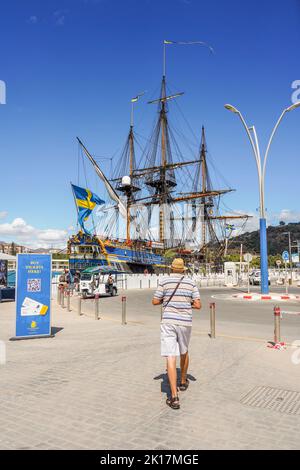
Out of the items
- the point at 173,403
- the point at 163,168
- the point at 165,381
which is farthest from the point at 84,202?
the point at 173,403

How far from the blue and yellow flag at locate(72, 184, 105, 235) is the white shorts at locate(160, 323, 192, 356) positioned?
3645cm

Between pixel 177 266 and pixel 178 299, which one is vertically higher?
pixel 177 266

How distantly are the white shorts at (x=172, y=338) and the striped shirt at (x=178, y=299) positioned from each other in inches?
2.5

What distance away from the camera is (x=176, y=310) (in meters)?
5.01

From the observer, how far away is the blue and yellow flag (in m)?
40.7

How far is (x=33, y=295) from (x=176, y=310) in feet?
18.5

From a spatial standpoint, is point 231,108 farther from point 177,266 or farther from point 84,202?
point 84,202

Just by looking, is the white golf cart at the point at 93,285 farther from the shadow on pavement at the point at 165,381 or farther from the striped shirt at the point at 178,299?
the striped shirt at the point at 178,299

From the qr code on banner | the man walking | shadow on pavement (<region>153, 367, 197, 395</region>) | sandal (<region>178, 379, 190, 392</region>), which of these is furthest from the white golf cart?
the man walking

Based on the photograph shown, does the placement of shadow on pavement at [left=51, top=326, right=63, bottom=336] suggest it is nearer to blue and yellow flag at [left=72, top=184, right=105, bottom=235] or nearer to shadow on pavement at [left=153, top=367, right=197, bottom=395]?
shadow on pavement at [left=153, top=367, right=197, bottom=395]
